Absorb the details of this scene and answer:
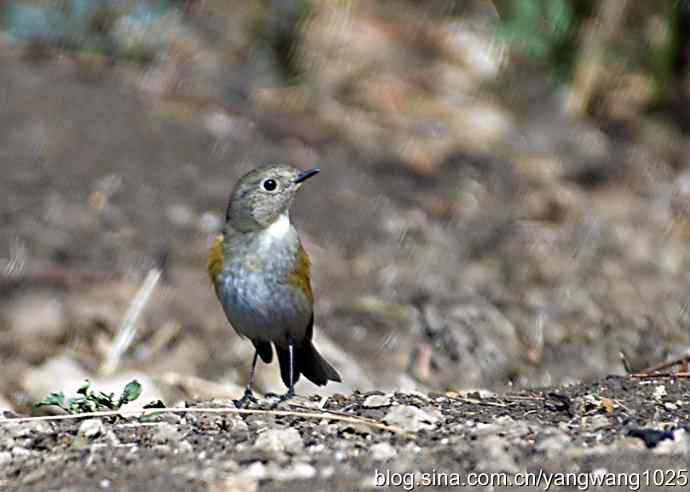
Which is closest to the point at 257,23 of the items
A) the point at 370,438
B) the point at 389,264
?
the point at 389,264

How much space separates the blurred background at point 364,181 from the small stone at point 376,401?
190 cm

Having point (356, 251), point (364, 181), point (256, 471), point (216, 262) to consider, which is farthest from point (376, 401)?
point (364, 181)

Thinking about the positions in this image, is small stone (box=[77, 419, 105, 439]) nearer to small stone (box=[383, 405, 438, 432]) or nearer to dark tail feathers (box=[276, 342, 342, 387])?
small stone (box=[383, 405, 438, 432])

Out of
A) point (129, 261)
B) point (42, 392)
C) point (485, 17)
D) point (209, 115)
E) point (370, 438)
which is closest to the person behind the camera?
point (370, 438)

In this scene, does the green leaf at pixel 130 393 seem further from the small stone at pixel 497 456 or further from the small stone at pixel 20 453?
the small stone at pixel 497 456

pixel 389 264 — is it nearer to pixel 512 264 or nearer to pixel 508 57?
pixel 512 264

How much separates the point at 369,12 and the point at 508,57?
1.94 metres

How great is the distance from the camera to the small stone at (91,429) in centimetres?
511

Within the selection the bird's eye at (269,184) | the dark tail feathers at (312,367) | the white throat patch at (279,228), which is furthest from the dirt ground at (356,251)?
the bird's eye at (269,184)

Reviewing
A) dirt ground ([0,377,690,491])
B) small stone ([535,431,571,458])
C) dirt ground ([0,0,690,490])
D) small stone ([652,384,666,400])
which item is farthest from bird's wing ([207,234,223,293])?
small stone ([535,431,571,458])

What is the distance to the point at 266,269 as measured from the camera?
21.5 feet

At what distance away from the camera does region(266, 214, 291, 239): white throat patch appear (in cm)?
668

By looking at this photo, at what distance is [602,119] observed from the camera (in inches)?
510

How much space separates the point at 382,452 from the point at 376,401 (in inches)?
32.1
